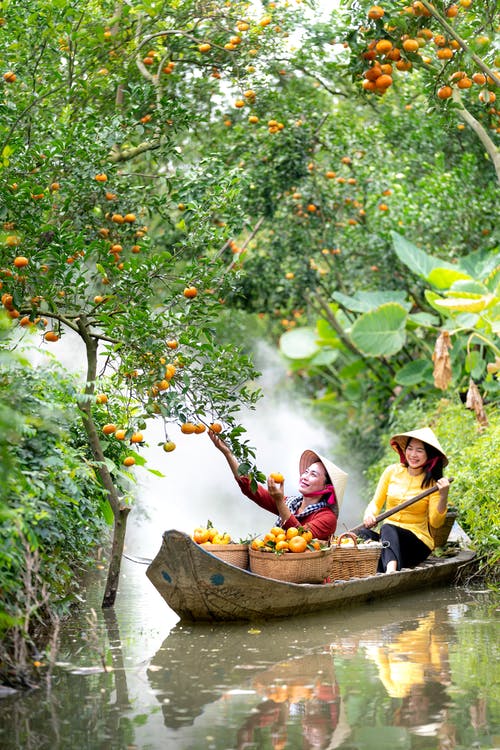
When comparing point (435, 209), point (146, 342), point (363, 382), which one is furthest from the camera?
point (363, 382)

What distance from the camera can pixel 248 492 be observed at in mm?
6887

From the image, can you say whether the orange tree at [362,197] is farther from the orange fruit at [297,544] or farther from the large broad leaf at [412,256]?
the orange fruit at [297,544]

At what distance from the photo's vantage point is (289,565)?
6.62 metres

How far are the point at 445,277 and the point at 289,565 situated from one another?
5.73 metres

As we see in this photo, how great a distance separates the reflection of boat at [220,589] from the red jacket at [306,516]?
14.8 inches

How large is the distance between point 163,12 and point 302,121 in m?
3.65

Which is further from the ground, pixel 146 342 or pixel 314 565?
pixel 146 342

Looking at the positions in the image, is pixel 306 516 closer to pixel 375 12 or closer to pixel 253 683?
pixel 253 683

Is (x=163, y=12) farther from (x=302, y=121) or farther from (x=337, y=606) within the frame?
(x=337, y=606)

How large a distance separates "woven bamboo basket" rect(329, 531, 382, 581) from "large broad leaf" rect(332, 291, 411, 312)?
6010 millimetres

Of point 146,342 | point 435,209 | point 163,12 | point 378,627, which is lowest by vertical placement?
point 378,627

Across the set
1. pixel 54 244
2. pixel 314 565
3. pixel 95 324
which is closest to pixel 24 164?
pixel 54 244

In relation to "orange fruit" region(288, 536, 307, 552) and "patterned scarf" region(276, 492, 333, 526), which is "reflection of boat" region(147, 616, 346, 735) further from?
"patterned scarf" region(276, 492, 333, 526)

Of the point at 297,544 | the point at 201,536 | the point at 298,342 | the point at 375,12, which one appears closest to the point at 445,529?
the point at 297,544
